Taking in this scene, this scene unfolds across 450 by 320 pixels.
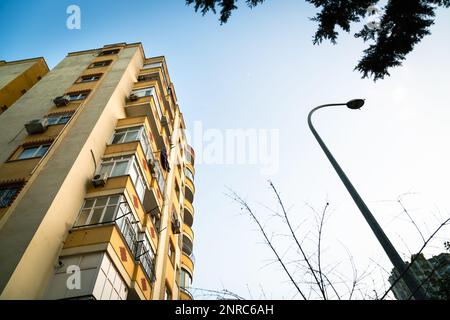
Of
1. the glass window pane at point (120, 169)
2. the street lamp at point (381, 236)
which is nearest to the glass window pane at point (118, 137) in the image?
the glass window pane at point (120, 169)

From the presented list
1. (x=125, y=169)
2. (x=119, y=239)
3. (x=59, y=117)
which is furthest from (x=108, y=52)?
(x=119, y=239)

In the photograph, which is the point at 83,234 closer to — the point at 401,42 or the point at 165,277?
the point at 165,277

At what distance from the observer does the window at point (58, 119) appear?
1550 cm

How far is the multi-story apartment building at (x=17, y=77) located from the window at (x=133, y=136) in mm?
10762

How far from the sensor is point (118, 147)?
14.8 metres

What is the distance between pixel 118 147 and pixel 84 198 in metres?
3.51

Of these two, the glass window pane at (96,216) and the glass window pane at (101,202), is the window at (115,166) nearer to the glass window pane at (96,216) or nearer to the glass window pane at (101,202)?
the glass window pane at (101,202)

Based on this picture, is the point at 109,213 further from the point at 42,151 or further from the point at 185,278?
the point at 185,278

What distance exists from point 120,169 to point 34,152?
172 inches

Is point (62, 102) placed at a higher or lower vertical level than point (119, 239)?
higher

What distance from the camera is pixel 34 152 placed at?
13.6m

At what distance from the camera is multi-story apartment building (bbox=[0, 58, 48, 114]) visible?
839 inches

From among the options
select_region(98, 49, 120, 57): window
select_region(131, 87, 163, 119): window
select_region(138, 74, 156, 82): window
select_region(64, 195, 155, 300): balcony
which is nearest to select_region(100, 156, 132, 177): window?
select_region(64, 195, 155, 300): balcony
